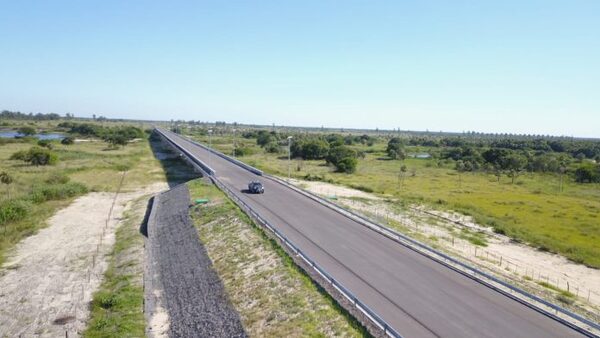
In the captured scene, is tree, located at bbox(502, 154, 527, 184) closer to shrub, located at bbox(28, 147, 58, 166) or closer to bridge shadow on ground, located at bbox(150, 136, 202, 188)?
bridge shadow on ground, located at bbox(150, 136, 202, 188)

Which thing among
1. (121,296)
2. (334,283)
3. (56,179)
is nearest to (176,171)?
(56,179)

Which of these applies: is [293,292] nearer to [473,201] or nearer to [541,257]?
[541,257]

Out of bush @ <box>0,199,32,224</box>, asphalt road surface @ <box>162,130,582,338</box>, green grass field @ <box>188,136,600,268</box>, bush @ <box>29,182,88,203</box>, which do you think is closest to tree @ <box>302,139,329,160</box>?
green grass field @ <box>188,136,600,268</box>

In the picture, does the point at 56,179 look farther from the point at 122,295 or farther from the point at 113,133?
the point at 113,133

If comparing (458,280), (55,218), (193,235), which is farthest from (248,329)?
(55,218)

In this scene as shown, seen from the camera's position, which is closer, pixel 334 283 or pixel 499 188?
pixel 334 283

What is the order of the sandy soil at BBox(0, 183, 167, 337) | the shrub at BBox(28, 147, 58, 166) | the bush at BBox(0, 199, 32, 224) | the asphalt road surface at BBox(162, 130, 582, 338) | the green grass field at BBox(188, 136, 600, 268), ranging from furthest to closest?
the shrub at BBox(28, 147, 58, 166) < the bush at BBox(0, 199, 32, 224) < the green grass field at BBox(188, 136, 600, 268) < the sandy soil at BBox(0, 183, 167, 337) < the asphalt road surface at BBox(162, 130, 582, 338)

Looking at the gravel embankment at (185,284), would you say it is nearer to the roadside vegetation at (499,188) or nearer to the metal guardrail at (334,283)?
the metal guardrail at (334,283)
